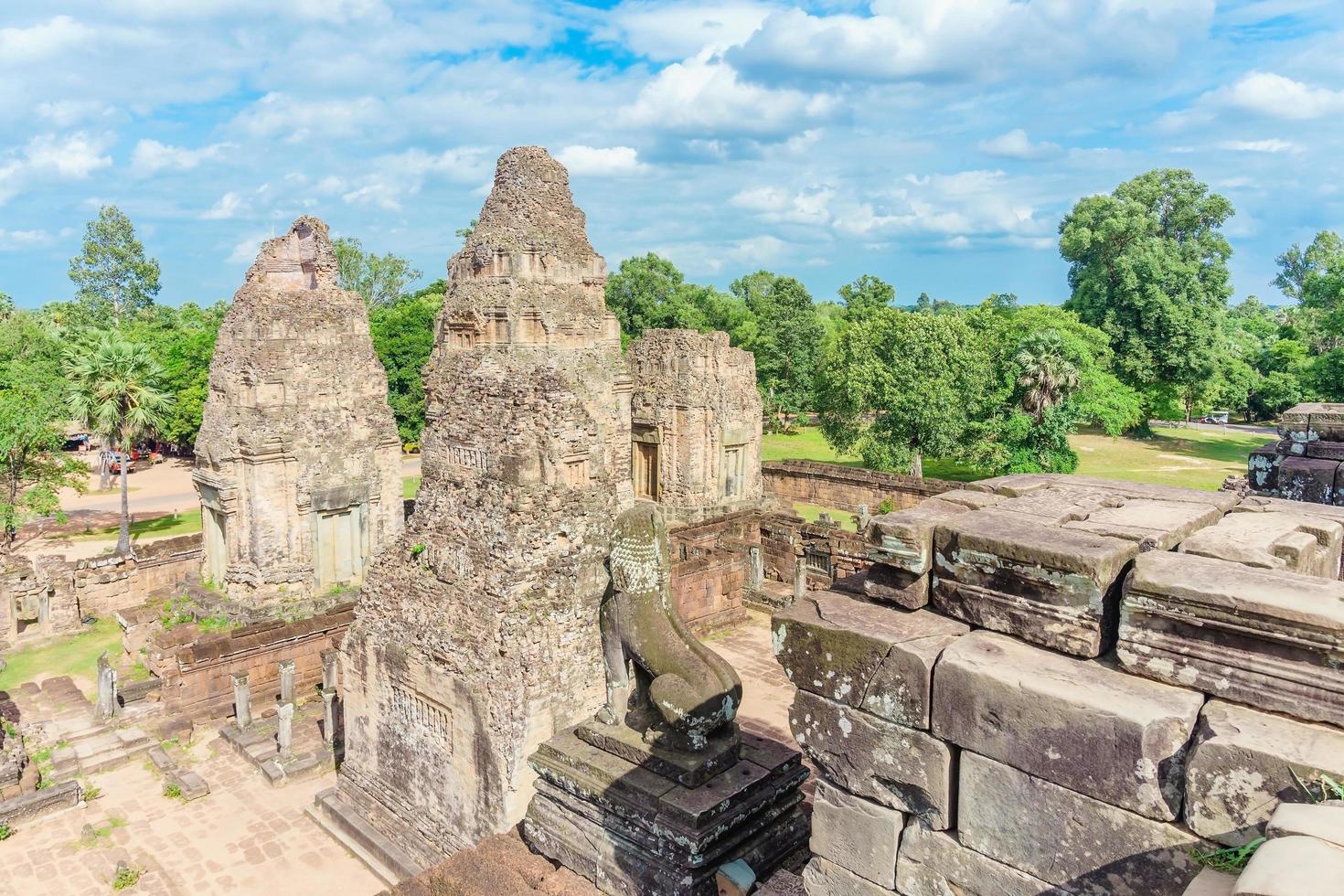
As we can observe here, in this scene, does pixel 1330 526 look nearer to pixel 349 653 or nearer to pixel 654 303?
pixel 349 653

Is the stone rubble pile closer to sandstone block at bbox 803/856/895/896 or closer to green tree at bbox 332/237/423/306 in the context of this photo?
sandstone block at bbox 803/856/895/896

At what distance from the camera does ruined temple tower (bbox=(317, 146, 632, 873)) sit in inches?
350

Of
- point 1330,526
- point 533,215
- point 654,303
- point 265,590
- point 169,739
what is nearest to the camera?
point 1330,526

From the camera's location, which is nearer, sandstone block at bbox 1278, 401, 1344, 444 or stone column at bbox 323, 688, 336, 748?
sandstone block at bbox 1278, 401, 1344, 444

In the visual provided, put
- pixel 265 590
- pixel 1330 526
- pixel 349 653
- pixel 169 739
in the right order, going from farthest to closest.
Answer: pixel 265 590 < pixel 169 739 < pixel 349 653 < pixel 1330 526

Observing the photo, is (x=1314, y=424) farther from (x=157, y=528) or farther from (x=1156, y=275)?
(x=1156, y=275)

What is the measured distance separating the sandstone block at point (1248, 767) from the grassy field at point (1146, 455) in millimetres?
30239

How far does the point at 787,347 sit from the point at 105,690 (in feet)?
126

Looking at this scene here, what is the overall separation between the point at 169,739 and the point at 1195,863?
50.6ft

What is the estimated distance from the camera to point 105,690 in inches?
567

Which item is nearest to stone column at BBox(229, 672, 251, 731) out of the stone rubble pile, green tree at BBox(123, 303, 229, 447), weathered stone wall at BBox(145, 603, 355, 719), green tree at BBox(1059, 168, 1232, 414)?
weathered stone wall at BBox(145, 603, 355, 719)

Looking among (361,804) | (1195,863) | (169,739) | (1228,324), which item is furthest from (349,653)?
(1228,324)

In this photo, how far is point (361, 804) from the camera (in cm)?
1059

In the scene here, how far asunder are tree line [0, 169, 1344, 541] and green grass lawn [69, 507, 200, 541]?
2363 mm
